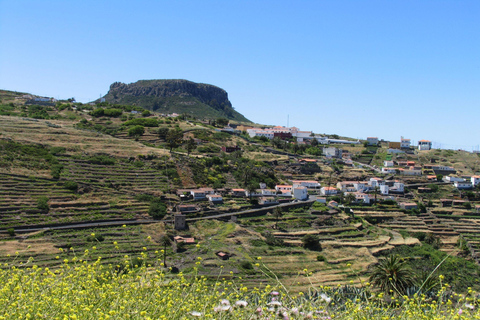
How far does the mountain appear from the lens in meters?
134

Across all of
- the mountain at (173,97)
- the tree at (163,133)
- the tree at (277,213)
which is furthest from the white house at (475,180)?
the mountain at (173,97)

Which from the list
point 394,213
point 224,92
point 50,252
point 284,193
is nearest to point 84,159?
point 50,252

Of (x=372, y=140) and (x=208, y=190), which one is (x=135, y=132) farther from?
(x=372, y=140)

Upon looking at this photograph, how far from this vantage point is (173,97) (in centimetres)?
14025

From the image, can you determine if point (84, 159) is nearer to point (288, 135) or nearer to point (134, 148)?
point (134, 148)

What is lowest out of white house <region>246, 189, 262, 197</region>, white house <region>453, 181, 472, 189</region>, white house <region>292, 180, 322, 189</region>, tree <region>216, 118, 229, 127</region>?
white house <region>246, 189, 262, 197</region>

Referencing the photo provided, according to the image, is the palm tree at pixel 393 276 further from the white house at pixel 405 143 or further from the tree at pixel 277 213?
the white house at pixel 405 143

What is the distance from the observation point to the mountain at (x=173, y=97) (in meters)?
134

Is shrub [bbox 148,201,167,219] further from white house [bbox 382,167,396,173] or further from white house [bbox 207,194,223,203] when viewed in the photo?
white house [bbox 382,167,396,173]

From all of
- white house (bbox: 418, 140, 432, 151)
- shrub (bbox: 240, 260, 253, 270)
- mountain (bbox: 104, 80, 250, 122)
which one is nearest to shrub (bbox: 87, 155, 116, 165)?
shrub (bbox: 240, 260, 253, 270)

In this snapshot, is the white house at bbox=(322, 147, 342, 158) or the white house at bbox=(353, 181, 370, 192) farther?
the white house at bbox=(322, 147, 342, 158)

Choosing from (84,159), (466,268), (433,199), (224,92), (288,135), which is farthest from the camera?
(224,92)

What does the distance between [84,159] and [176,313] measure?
50369 millimetres

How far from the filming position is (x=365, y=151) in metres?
91.1
